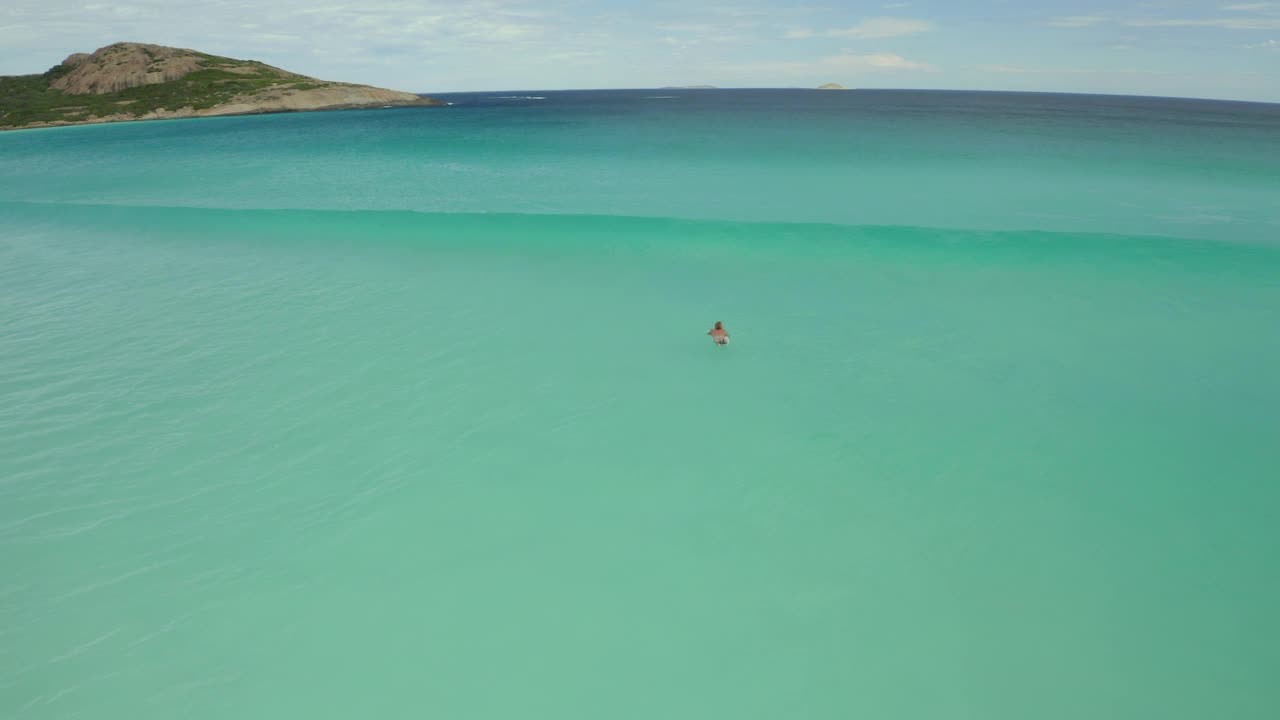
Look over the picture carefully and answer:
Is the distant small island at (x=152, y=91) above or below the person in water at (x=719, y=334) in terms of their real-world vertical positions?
above

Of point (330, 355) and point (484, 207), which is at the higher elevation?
point (484, 207)

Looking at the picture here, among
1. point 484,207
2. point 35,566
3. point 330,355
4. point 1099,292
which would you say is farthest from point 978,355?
point 484,207

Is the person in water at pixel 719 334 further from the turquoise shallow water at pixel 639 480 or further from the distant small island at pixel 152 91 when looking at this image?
the distant small island at pixel 152 91

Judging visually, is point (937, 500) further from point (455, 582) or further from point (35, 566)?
point (35, 566)

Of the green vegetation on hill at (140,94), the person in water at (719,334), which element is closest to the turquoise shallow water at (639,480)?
the person in water at (719,334)

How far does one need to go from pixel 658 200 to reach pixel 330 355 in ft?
61.8

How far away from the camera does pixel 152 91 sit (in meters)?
115

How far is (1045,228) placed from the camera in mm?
23875

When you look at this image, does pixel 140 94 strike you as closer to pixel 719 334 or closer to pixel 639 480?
pixel 719 334

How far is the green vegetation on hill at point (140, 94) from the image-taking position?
99.6 meters

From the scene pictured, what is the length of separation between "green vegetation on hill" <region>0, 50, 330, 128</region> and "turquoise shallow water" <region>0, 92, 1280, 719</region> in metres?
109

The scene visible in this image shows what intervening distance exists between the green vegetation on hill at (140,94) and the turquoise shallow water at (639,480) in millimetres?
109332

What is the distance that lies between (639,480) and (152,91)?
475 ft

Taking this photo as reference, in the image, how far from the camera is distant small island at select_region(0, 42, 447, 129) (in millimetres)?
102188
